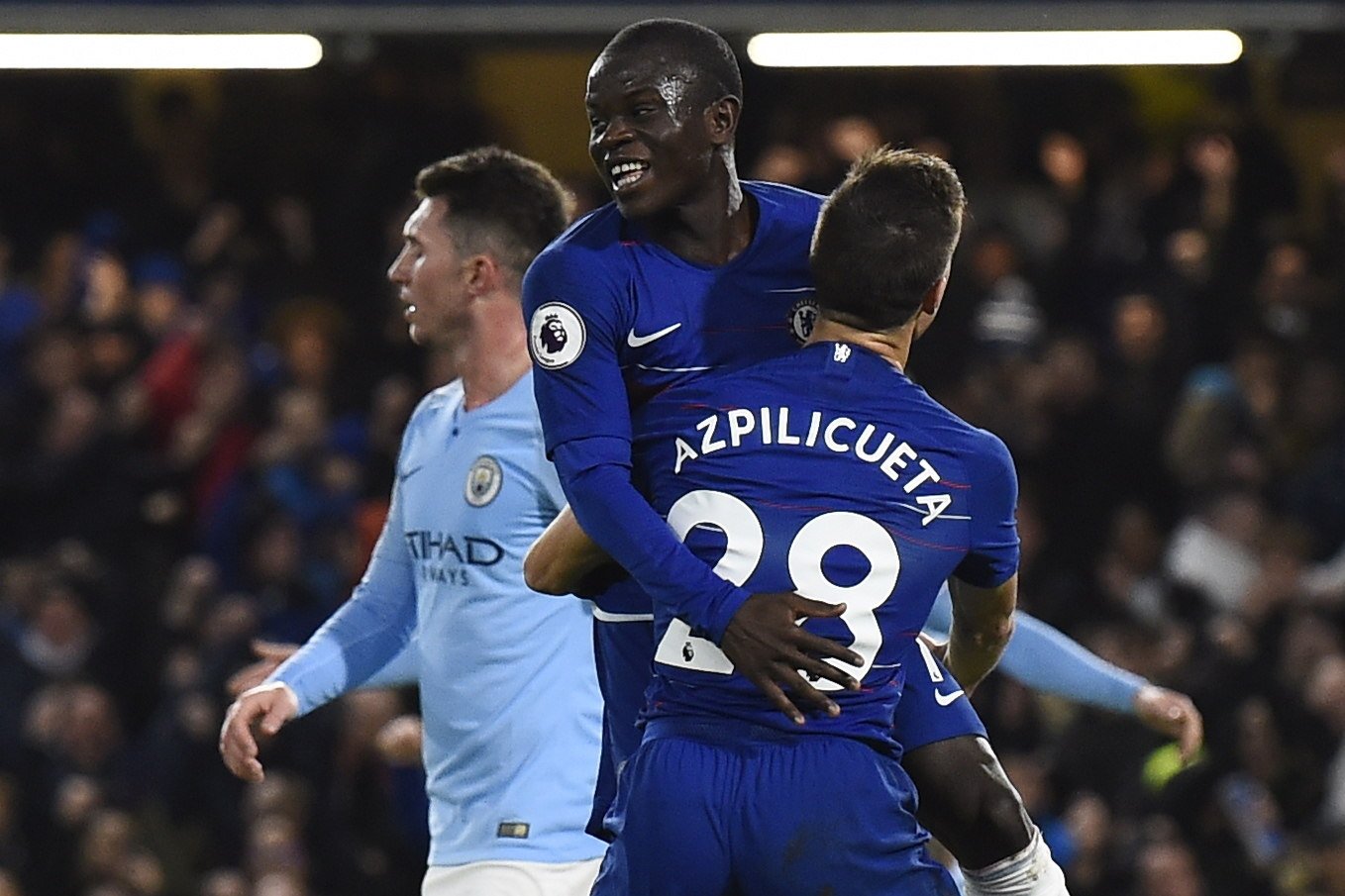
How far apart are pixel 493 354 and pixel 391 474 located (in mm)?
5318

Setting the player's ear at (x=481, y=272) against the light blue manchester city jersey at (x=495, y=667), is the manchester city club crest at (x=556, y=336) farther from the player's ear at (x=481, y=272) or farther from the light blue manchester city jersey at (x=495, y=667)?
the player's ear at (x=481, y=272)

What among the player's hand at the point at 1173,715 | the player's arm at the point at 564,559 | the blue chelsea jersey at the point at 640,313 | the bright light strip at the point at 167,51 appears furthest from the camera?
the bright light strip at the point at 167,51

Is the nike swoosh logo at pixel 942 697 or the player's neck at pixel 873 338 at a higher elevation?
the player's neck at pixel 873 338

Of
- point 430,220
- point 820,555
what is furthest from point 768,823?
point 430,220

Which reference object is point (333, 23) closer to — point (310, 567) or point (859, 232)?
point (310, 567)

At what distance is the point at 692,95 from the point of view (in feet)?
12.6

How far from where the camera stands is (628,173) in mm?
3812

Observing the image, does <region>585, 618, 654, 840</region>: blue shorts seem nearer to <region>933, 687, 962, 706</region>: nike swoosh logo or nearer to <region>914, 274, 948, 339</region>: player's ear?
<region>933, 687, 962, 706</region>: nike swoosh logo

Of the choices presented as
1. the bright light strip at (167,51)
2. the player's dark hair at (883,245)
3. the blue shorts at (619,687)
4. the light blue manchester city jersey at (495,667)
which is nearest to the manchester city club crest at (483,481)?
the light blue manchester city jersey at (495,667)

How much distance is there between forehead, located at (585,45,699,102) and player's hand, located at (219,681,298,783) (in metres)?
1.37

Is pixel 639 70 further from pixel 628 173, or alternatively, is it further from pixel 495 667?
pixel 495 667

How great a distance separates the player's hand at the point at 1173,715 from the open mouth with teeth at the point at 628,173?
59.7 inches

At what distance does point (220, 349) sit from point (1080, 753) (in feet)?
14.6

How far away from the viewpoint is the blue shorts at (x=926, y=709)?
12.4 ft
